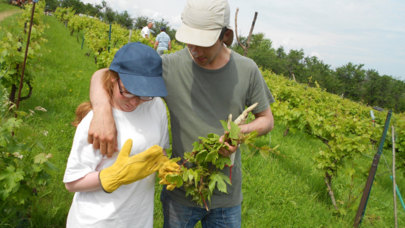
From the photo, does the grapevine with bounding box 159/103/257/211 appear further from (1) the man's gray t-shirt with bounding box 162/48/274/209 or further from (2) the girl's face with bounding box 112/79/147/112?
(2) the girl's face with bounding box 112/79/147/112

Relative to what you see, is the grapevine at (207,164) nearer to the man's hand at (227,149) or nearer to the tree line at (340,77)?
the man's hand at (227,149)

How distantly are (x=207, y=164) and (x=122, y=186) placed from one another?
51 centimetres

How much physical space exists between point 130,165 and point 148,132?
23 cm

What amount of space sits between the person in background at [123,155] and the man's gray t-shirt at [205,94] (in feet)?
0.72

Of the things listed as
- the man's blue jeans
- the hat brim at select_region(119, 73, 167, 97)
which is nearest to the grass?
the man's blue jeans

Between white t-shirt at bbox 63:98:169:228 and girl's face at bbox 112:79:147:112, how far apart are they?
0.03m

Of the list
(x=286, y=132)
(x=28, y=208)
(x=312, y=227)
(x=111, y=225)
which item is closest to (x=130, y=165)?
(x=111, y=225)

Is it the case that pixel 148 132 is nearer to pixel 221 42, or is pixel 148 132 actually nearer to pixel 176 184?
pixel 176 184


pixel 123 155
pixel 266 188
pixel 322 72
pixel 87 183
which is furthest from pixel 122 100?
pixel 322 72

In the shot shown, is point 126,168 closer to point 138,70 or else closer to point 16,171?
point 138,70

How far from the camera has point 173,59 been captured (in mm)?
1608

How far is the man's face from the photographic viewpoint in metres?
1.44

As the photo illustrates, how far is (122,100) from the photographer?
4.25 feet

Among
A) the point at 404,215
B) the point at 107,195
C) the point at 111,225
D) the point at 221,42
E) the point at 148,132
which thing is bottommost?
the point at 404,215
